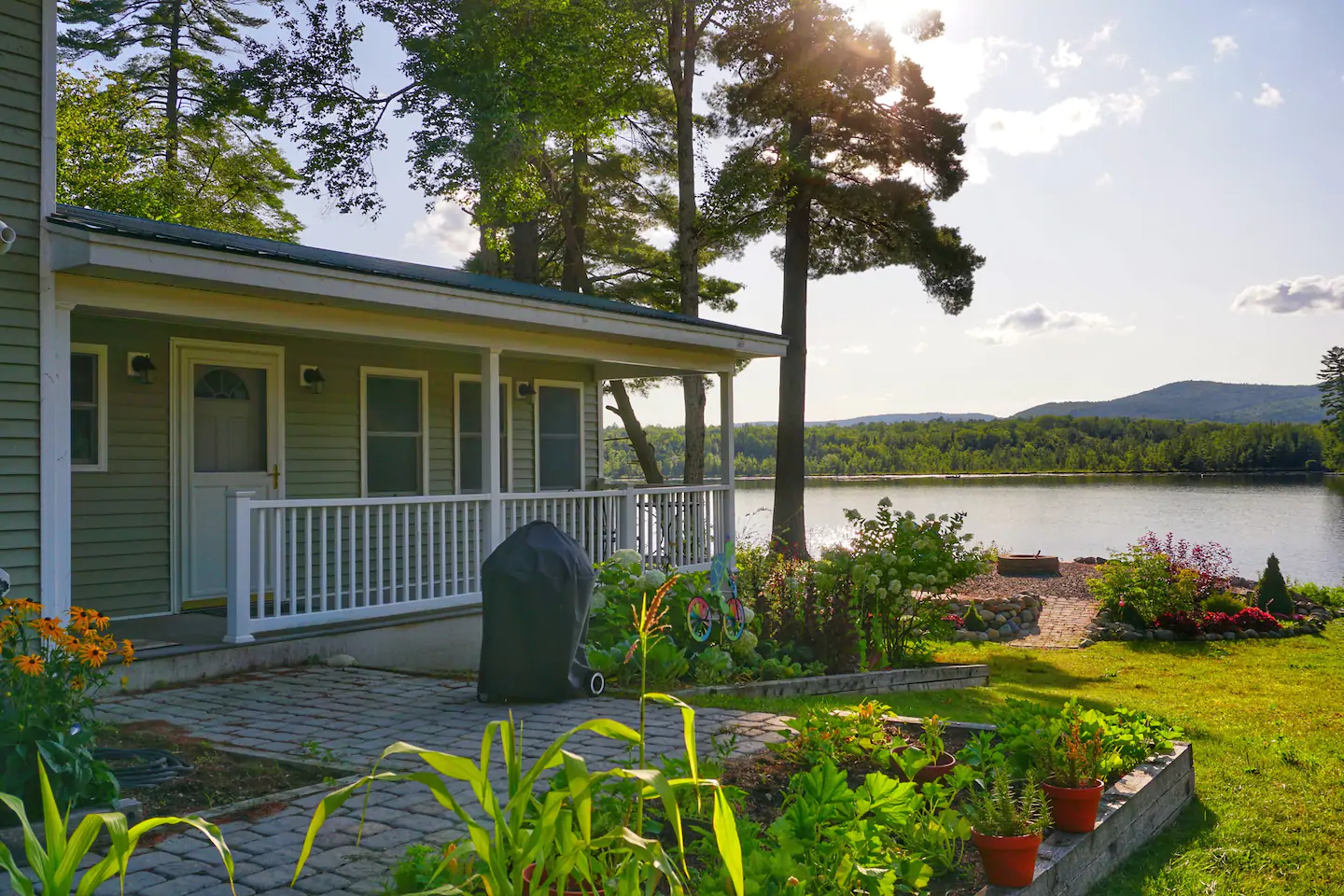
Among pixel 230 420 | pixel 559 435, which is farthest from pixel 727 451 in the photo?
pixel 230 420

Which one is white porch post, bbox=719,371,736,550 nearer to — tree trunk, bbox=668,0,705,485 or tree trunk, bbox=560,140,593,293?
tree trunk, bbox=668,0,705,485

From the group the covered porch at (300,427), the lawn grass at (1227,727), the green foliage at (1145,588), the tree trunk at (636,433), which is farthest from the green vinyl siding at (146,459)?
the tree trunk at (636,433)

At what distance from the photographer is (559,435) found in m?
12.4

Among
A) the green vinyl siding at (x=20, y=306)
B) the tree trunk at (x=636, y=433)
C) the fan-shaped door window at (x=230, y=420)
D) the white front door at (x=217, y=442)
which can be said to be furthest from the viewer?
the tree trunk at (x=636, y=433)

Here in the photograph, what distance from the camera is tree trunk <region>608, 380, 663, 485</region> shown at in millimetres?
23156

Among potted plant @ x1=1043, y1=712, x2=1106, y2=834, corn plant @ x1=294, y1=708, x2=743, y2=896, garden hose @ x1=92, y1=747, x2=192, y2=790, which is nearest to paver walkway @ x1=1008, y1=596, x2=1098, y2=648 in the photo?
potted plant @ x1=1043, y1=712, x2=1106, y2=834

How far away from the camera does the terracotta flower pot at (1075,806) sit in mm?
3869

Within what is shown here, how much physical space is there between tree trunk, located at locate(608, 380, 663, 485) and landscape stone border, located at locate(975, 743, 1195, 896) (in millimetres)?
18215

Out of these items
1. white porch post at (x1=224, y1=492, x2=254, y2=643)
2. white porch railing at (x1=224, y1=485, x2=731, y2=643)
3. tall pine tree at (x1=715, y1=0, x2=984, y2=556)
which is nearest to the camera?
white porch post at (x1=224, y1=492, x2=254, y2=643)

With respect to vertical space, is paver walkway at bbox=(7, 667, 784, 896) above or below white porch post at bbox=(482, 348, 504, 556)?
below

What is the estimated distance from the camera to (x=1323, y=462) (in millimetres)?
55781

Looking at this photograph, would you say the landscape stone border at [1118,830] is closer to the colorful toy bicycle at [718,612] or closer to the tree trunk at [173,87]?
the colorful toy bicycle at [718,612]

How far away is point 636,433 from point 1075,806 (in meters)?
19.7

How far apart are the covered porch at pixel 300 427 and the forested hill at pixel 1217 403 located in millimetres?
107124
